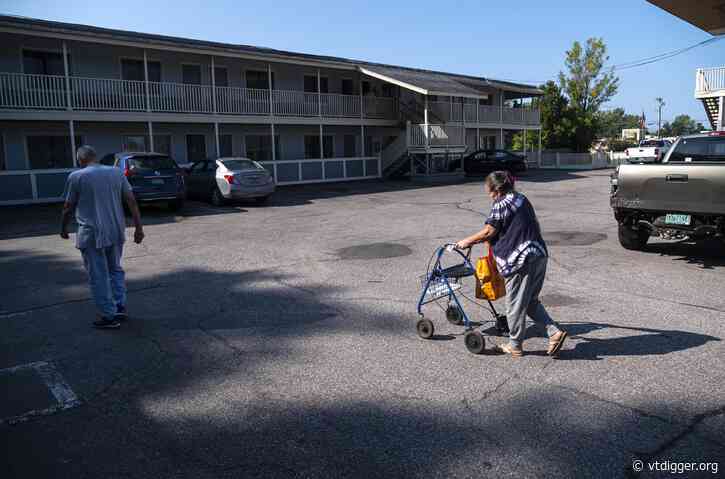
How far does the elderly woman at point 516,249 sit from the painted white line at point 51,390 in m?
3.37

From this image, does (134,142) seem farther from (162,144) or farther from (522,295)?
(522,295)

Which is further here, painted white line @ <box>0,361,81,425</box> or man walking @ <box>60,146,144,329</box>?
man walking @ <box>60,146,144,329</box>

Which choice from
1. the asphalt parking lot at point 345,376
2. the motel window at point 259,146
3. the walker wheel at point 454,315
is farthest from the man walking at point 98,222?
the motel window at point 259,146

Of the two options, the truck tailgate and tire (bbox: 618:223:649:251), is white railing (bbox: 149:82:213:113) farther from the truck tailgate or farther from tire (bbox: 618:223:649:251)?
the truck tailgate

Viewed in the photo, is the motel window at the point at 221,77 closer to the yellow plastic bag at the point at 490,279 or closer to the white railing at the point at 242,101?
the white railing at the point at 242,101

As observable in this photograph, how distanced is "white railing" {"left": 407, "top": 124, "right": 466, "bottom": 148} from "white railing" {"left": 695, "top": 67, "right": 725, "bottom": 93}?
12.6 m

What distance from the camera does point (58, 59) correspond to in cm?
2131

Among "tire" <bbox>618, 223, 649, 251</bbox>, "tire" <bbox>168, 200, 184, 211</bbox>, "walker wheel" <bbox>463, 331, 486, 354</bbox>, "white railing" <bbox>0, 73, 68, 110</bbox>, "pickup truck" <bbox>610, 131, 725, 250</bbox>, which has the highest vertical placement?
"white railing" <bbox>0, 73, 68, 110</bbox>

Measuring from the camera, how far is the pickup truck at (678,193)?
8305 mm

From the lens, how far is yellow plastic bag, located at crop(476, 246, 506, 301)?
5.08 m


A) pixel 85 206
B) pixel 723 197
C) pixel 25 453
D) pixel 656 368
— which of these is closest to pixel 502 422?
pixel 656 368

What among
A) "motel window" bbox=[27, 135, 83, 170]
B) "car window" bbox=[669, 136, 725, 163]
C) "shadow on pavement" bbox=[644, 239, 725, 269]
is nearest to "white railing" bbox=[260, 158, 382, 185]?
"motel window" bbox=[27, 135, 83, 170]

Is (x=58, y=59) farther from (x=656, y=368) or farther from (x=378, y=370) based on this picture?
(x=656, y=368)

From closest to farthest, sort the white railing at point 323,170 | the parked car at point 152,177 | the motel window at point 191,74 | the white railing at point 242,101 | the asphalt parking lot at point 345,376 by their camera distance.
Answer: the asphalt parking lot at point 345,376 < the parked car at point 152,177 < the white railing at point 242,101 < the motel window at point 191,74 < the white railing at point 323,170
